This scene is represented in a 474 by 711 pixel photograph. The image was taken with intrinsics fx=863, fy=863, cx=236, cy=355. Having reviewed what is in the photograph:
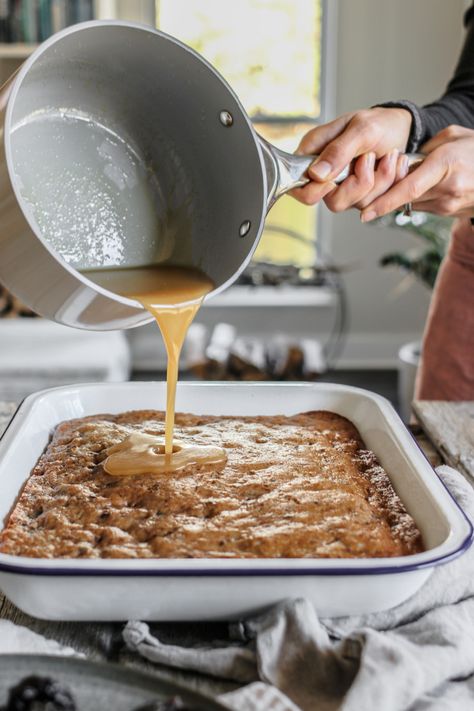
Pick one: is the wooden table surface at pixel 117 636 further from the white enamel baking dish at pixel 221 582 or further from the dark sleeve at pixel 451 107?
the dark sleeve at pixel 451 107

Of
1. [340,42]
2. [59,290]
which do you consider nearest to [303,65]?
[340,42]

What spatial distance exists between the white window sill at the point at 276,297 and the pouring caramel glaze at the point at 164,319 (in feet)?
10.7

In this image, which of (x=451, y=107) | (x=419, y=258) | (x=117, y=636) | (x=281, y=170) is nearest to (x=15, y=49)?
(x=419, y=258)

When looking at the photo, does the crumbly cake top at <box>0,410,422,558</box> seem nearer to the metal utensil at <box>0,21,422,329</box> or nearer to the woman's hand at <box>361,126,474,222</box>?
the metal utensil at <box>0,21,422,329</box>

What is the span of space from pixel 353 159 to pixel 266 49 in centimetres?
334

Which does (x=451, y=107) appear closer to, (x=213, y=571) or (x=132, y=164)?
(x=132, y=164)

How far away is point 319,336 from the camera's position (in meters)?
4.59

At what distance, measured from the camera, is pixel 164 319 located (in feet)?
3.70

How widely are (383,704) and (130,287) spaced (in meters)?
0.61

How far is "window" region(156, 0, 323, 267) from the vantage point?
429 cm

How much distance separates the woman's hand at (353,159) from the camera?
3.93 feet

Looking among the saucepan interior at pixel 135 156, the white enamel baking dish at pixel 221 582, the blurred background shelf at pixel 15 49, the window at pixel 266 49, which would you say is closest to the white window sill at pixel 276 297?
the window at pixel 266 49

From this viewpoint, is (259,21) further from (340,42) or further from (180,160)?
(180,160)

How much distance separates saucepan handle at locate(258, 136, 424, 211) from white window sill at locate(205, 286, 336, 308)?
10.6ft
